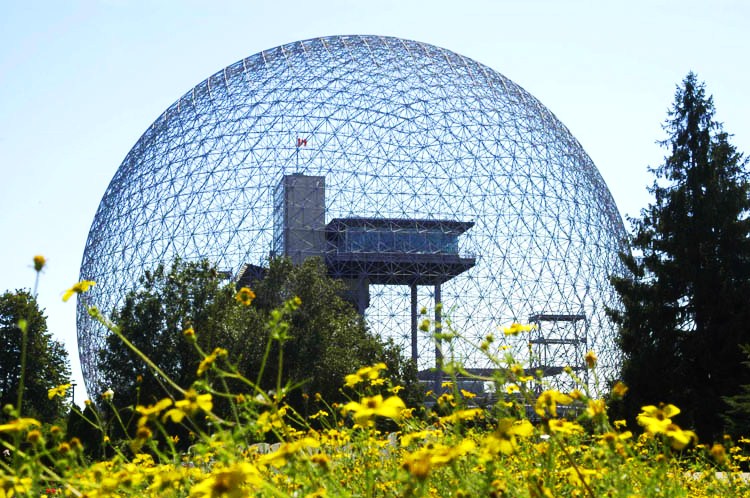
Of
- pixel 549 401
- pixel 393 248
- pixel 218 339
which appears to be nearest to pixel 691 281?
pixel 218 339

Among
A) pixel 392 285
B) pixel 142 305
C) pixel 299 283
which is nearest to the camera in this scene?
pixel 142 305

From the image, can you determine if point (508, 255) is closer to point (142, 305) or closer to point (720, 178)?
point (720, 178)

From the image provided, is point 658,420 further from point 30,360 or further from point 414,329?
point 30,360

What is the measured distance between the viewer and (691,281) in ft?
69.1

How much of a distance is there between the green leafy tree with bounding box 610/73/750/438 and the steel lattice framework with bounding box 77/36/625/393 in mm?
12534

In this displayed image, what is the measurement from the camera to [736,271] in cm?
2073

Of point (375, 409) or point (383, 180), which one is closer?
point (375, 409)

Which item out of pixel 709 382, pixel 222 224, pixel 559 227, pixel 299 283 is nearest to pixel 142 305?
pixel 299 283

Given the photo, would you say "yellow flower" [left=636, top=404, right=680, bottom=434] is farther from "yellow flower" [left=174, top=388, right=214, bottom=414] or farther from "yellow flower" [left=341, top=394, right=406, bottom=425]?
"yellow flower" [left=174, top=388, right=214, bottom=414]

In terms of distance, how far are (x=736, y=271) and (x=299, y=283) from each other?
12.0 metres

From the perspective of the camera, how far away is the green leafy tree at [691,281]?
779 inches

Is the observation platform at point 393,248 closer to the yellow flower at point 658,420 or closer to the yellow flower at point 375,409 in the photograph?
the yellow flower at point 658,420

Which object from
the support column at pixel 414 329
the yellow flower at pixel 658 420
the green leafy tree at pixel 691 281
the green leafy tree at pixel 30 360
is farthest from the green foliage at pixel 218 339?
the yellow flower at pixel 658 420

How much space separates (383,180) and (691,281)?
16.6 meters
